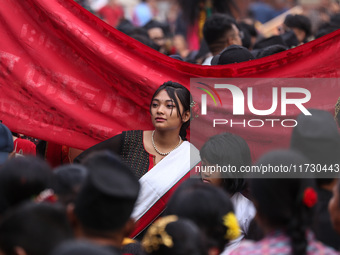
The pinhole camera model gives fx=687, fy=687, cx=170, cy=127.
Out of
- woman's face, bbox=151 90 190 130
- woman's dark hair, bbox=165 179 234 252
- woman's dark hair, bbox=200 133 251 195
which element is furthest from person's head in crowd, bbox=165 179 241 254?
woman's face, bbox=151 90 190 130

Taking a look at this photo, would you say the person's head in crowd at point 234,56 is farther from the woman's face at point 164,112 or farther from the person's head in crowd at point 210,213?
the person's head in crowd at point 210,213

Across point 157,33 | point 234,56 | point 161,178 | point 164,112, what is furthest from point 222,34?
point 157,33

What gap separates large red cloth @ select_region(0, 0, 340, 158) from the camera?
498 centimetres

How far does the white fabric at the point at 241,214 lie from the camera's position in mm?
3996

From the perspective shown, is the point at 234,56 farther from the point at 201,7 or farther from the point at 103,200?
the point at 201,7

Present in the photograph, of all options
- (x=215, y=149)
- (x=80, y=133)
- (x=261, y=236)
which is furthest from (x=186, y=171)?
(x=261, y=236)

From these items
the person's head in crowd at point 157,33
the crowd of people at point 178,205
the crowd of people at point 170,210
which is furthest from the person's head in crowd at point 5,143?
the person's head in crowd at point 157,33

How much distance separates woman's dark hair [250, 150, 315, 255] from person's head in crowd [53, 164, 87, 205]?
83 cm

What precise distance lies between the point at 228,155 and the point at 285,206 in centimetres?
139

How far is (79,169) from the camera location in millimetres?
3266

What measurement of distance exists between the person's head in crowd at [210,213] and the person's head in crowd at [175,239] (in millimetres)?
154

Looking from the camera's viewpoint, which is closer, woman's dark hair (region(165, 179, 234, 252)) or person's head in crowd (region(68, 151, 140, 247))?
person's head in crowd (region(68, 151, 140, 247))

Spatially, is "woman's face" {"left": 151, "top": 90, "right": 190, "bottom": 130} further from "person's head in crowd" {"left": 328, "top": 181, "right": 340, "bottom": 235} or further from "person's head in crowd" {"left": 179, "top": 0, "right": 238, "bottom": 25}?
"person's head in crowd" {"left": 179, "top": 0, "right": 238, "bottom": 25}

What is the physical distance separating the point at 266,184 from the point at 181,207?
0.44 metres
